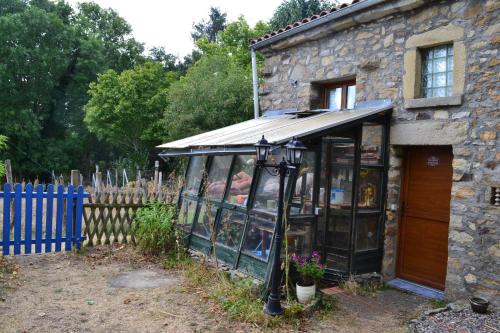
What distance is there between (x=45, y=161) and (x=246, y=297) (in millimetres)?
22405

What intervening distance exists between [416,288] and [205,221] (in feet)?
10.5

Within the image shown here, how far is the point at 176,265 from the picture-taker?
640 centimetres

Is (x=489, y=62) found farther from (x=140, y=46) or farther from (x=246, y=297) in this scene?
(x=140, y=46)

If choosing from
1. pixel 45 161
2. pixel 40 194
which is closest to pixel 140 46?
pixel 45 161

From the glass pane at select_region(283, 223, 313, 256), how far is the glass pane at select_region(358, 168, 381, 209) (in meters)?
0.98

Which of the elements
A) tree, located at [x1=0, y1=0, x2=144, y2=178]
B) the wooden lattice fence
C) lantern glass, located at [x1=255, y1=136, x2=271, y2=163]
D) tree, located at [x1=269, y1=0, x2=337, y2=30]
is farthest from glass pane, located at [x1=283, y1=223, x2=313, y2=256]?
tree, located at [x1=0, y1=0, x2=144, y2=178]

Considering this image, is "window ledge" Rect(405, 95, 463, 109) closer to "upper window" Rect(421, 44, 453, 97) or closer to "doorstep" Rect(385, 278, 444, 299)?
"upper window" Rect(421, 44, 453, 97)

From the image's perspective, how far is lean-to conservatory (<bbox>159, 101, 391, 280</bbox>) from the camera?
5.14 metres

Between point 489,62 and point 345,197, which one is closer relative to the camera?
point 489,62

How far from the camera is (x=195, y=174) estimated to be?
7207 millimetres

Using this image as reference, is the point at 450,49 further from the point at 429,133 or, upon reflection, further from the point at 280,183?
the point at 280,183

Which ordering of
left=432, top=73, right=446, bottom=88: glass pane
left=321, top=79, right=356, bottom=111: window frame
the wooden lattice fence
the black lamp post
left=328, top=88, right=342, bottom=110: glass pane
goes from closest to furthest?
the black lamp post
left=432, top=73, right=446, bottom=88: glass pane
left=321, top=79, right=356, bottom=111: window frame
left=328, top=88, right=342, bottom=110: glass pane
the wooden lattice fence

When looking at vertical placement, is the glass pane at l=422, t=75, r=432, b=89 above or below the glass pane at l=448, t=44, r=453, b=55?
below

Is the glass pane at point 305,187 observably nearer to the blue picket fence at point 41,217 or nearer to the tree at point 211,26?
the blue picket fence at point 41,217
